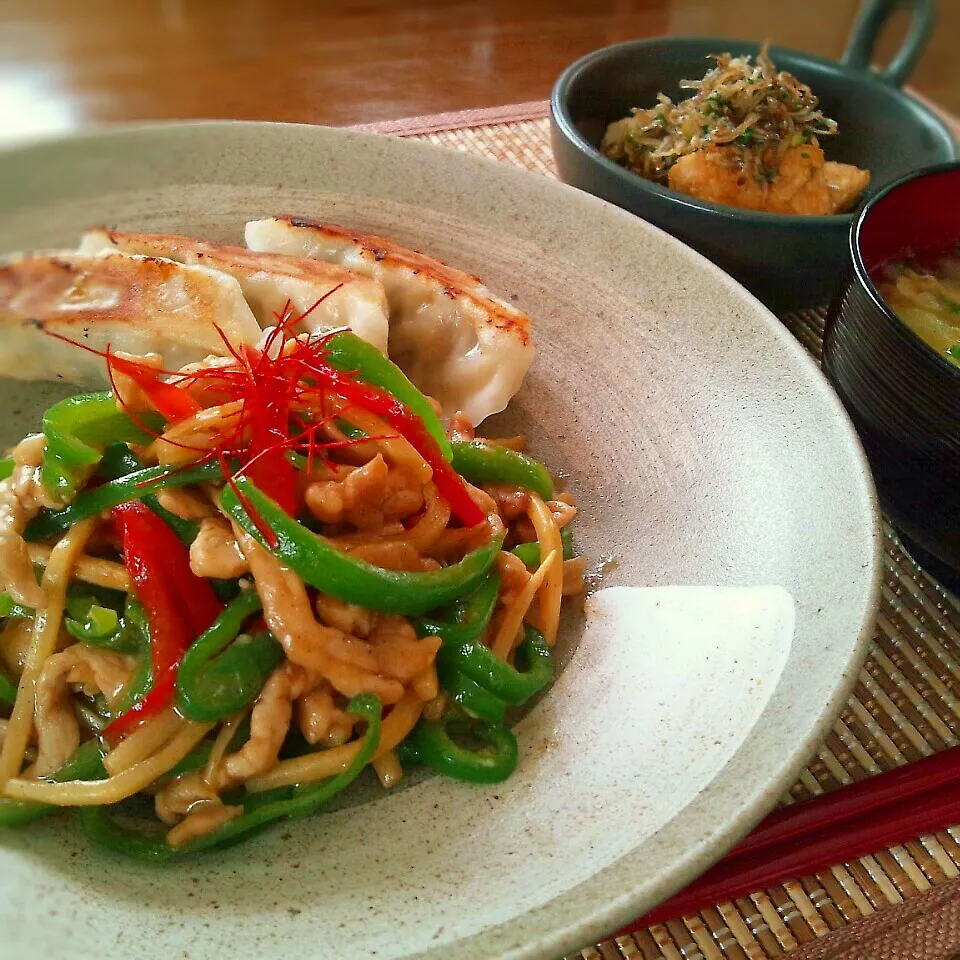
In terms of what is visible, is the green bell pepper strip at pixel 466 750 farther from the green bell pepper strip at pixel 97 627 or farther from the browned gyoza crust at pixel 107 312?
the browned gyoza crust at pixel 107 312

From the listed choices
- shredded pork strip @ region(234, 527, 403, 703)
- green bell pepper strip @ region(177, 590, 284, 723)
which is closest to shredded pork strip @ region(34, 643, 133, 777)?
green bell pepper strip @ region(177, 590, 284, 723)

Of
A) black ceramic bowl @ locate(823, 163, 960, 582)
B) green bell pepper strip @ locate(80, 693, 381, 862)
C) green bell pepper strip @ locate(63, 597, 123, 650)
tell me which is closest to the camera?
green bell pepper strip @ locate(80, 693, 381, 862)

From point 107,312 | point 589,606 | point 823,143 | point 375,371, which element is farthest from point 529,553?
point 823,143

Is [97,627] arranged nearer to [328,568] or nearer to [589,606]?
[328,568]

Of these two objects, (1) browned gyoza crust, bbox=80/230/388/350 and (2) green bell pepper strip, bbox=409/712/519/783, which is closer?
(2) green bell pepper strip, bbox=409/712/519/783

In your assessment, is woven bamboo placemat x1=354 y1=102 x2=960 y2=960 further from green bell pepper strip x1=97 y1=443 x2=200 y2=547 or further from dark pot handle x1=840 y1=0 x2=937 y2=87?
dark pot handle x1=840 y1=0 x2=937 y2=87

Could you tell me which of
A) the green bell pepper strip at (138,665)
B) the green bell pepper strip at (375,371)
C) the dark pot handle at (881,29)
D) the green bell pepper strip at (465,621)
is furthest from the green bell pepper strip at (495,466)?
the dark pot handle at (881,29)

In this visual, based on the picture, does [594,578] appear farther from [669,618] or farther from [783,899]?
[783,899]
